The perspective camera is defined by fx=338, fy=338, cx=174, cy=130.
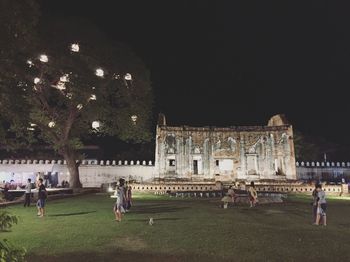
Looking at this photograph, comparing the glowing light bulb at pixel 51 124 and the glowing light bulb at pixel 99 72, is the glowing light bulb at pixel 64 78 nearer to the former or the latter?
the glowing light bulb at pixel 99 72

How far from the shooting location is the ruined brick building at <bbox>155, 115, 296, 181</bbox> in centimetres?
3781

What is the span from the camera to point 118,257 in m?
8.04

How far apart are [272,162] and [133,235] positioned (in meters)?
29.8

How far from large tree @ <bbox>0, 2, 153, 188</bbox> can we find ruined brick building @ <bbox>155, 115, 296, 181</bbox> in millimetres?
6312

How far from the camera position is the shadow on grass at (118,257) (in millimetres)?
7891

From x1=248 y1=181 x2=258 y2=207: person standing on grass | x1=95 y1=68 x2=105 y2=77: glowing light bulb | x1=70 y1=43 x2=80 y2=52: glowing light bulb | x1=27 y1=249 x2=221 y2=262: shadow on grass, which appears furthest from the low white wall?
x1=27 y1=249 x2=221 y2=262: shadow on grass

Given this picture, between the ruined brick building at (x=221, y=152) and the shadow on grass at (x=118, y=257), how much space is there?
2928 centimetres

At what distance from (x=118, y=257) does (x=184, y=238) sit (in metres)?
2.60

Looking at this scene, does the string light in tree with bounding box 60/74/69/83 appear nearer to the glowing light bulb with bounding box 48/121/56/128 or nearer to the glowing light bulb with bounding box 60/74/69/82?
the glowing light bulb with bounding box 60/74/69/82

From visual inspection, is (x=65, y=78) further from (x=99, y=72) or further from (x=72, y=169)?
(x=72, y=169)

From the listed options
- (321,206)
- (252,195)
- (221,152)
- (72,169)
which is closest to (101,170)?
(72,169)

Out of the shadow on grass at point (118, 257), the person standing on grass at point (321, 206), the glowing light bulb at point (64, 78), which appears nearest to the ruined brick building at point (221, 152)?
the glowing light bulb at point (64, 78)

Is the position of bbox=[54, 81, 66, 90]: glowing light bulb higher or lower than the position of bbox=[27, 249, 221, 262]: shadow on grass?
higher

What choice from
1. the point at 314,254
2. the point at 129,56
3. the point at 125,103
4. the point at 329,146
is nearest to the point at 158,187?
the point at 125,103
